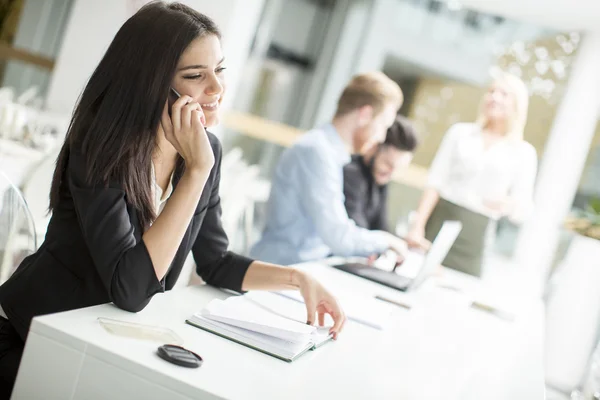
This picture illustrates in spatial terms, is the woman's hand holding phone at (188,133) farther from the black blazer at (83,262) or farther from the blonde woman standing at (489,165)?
the blonde woman standing at (489,165)

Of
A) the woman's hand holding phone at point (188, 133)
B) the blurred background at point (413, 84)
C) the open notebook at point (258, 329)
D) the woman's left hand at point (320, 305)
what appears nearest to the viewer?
the open notebook at point (258, 329)

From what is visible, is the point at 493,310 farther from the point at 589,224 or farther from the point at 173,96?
the point at 589,224

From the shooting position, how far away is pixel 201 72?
167 cm

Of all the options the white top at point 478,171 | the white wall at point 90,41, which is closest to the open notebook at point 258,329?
the white top at point 478,171

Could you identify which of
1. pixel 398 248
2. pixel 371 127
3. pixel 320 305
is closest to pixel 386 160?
pixel 371 127

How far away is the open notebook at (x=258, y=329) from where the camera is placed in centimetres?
145

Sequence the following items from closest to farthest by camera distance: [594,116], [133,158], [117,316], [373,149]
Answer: [117,316] → [133,158] → [373,149] → [594,116]

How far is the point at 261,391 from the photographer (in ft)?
4.00

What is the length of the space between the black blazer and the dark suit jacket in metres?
2.52

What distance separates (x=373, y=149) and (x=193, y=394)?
123 inches

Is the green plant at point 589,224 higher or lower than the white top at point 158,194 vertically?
higher

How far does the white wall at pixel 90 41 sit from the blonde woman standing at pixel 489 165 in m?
2.37

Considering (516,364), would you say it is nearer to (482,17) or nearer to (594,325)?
(594,325)

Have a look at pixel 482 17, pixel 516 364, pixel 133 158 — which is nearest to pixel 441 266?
pixel 516 364
